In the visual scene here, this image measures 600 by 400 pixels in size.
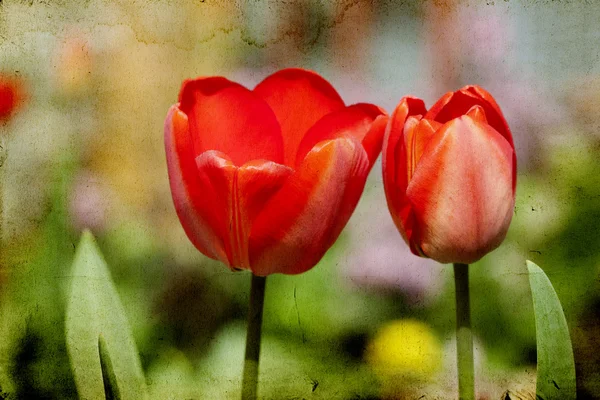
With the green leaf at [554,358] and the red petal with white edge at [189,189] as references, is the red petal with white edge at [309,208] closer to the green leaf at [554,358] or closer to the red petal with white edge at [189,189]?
the red petal with white edge at [189,189]

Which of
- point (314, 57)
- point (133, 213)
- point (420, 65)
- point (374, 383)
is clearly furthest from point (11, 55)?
point (374, 383)

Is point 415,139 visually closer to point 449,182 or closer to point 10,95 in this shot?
point 449,182

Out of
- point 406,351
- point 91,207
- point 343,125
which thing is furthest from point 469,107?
point 91,207

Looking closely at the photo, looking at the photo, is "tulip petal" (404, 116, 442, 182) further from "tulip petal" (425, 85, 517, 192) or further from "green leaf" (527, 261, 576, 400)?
"green leaf" (527, 261, 576, 400)

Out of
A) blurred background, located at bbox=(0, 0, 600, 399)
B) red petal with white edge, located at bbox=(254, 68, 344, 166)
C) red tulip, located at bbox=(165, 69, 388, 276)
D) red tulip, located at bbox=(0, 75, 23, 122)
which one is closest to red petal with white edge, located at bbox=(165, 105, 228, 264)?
red tulip, located at bbox=(165, 69, 388, 276)

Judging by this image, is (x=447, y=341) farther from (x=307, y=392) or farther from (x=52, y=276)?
(x=52, y=276)
